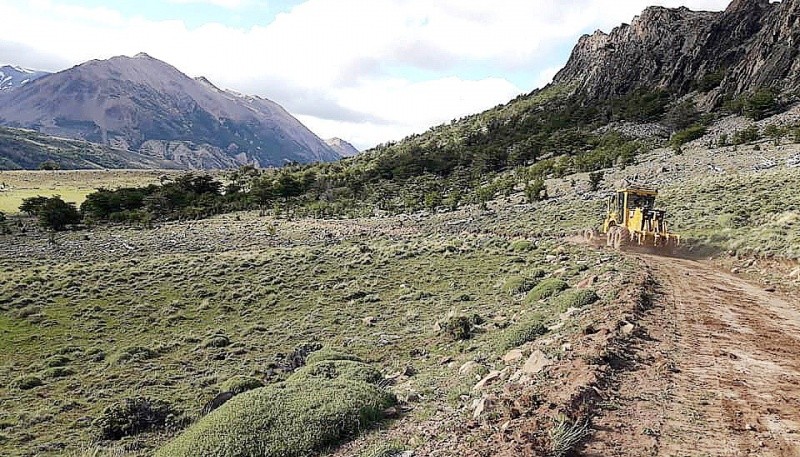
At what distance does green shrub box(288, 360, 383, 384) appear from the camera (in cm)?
875

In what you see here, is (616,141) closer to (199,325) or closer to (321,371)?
(199,325)

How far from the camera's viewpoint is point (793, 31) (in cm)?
7019

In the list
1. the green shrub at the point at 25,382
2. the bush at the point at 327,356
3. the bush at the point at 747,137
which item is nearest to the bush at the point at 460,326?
the bush at the point at 327,356

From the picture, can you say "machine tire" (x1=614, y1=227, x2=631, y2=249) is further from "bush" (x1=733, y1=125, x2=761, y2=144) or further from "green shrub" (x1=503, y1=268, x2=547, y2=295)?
"bush" (x1=733, y1=125, x2=761, y2=144)

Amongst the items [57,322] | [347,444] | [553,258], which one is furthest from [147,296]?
[347,444]

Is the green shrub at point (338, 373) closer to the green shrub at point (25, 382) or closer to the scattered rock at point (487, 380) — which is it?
the scattered rock at point (487, 380)

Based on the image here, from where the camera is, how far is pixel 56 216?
48.7 meters

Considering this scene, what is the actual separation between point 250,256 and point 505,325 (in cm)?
1897

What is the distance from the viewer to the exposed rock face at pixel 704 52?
67.9 m

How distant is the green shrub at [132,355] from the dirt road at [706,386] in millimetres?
12358

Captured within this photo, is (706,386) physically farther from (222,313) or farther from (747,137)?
(747,137)

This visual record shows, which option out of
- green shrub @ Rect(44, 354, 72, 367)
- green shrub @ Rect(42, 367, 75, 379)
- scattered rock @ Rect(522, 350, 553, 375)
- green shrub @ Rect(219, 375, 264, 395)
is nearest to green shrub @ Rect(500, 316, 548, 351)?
scattered rock @ Rect(522, 350, 553, 375)

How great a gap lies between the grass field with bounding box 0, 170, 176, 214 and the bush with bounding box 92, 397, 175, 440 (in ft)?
205

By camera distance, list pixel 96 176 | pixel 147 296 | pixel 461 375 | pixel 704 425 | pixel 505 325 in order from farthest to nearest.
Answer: pixel 96 176
pixel 147 296
pixel 505 325
pixel 461 375
pixel 704 425
